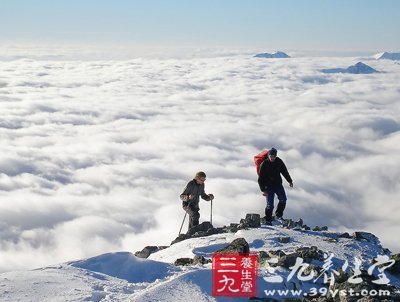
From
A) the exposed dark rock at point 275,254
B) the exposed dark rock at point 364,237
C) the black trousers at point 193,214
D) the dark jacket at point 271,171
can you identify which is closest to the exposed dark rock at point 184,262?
the exposed dark rock at point 275,254

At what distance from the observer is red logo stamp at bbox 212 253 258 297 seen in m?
6.41

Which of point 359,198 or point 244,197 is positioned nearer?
point 244,197

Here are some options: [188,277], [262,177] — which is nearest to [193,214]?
[262,177]

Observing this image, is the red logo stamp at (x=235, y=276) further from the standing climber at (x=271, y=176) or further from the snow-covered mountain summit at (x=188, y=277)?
the standing climber at (x=271, y=176)

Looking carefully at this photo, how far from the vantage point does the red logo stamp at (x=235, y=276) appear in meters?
6.41

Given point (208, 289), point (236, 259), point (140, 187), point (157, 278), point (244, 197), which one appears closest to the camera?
point (208, 289)

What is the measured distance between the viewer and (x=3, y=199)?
156750 millimetres

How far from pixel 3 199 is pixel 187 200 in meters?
161

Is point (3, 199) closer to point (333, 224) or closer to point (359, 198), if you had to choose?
point (333, 224)

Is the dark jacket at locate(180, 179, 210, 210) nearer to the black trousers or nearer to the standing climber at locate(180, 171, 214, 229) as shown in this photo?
the standing climber at locate(180, 171, 214, 229)

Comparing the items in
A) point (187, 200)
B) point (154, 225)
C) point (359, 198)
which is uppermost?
point (187, 200)

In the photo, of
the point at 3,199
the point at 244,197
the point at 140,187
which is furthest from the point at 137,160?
the point at 244,197

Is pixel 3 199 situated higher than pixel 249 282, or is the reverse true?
pixel 249 282

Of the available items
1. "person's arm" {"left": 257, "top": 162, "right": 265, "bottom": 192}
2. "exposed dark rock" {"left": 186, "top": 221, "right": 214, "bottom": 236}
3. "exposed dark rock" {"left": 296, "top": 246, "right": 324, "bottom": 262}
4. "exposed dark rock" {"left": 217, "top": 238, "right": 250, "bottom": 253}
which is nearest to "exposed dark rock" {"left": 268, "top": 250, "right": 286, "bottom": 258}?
"exposed dark rock" {"left": 296, "top": 246, "right": 324, "bottom": 262}
